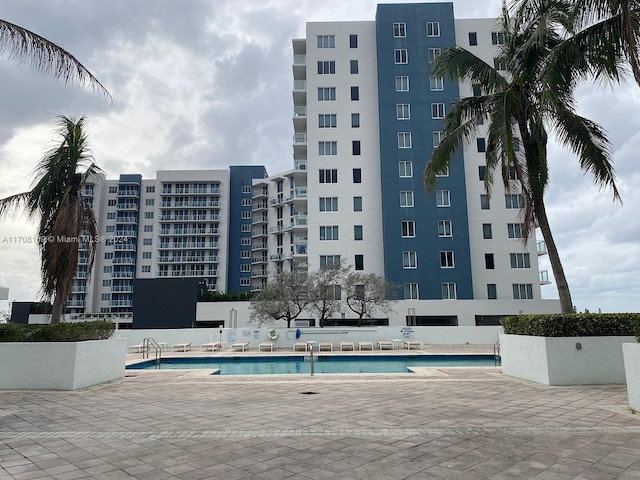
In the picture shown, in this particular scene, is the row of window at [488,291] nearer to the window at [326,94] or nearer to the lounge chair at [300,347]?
the lounge chair at [300,347]

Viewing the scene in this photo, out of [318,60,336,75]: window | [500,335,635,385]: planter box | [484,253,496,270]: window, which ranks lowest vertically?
[500,335,635,385]: planter box

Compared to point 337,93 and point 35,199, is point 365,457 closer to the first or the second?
point 35,199

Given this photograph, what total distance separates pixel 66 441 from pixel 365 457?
4.05 meters

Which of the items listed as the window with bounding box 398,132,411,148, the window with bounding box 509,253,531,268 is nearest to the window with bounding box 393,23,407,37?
the window with bounding box 398,132,411,148

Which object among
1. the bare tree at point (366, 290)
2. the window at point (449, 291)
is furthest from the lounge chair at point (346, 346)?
the window at point (449, 291)

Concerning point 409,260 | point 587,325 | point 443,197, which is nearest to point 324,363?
point 587,325

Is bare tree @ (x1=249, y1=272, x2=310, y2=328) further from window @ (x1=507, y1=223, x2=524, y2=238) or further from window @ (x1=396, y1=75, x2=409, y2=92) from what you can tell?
window @ (x1=396, y1=75, x2=409, y2=92)

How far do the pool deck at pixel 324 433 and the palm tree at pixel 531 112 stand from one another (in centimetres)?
556

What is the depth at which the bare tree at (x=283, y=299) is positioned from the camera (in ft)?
101

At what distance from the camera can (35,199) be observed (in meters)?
12.3

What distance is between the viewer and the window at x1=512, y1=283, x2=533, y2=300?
4116 cm

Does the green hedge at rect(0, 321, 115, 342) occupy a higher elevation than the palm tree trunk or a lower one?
lower

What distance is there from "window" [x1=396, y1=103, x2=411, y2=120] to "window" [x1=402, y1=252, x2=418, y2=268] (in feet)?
42.7

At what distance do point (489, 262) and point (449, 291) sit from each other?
16.7 ft
